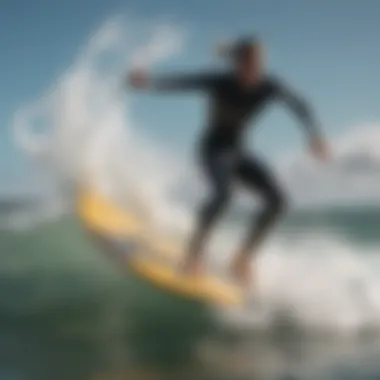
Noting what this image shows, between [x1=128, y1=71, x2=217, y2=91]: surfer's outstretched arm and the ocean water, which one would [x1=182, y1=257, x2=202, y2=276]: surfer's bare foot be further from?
[x1=128, y1=71, x2=217, y2=91]: surfer's outstretched arm

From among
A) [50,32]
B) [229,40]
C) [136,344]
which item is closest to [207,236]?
[136,344]

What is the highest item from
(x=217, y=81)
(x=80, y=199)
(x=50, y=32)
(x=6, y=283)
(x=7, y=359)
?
(x=50, y=32)

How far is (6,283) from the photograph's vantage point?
6.04 ft

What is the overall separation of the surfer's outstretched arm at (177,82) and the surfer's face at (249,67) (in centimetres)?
6

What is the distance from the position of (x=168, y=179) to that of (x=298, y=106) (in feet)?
1.05

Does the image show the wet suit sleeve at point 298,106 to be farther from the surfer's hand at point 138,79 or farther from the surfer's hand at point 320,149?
the surfer's hand at point 138,79

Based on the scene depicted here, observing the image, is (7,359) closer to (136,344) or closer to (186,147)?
(136,344)

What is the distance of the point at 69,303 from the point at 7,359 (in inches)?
7.2

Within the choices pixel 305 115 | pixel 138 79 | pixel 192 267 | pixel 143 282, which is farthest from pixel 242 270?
pixel 138 79

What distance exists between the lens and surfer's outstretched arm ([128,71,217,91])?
1761 millimetres

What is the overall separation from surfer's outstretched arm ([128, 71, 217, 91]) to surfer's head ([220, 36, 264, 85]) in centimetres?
6

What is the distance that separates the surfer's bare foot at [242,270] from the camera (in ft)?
5.84

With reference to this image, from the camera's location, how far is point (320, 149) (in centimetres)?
178

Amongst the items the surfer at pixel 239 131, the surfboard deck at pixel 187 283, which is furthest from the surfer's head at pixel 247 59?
the surfboard deck at pixel 187 283
